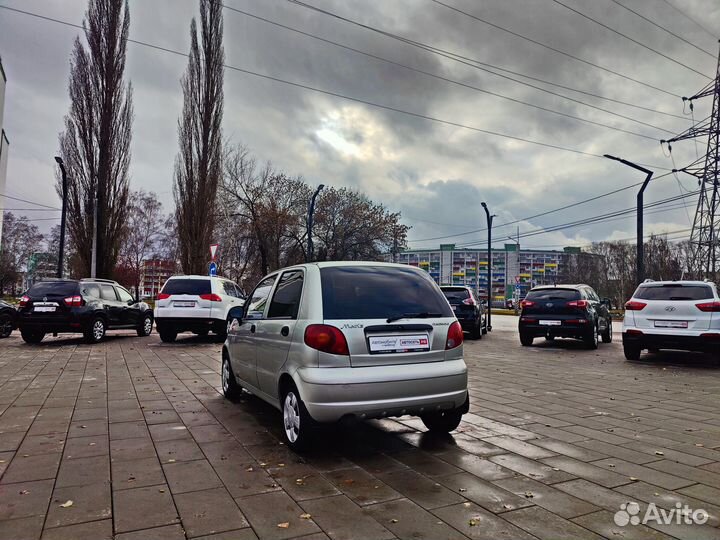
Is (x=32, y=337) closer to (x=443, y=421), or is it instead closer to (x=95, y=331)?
(x=95, y=331)

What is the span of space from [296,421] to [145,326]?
13.9 metres

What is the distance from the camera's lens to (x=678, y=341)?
10227 millimetres

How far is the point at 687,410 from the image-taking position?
6219 millimetres

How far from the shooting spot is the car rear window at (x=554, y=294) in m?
13.3

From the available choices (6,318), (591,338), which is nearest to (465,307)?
(591,338)

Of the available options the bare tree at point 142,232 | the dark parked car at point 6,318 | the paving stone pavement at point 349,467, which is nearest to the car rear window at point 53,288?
the dark parked car at point 6,318

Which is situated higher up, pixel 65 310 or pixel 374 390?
pixel 65 310

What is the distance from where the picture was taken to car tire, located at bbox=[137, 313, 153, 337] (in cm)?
1639

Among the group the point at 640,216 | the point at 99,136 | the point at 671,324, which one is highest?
the point at 99,136

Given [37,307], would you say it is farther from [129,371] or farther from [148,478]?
[148,478]

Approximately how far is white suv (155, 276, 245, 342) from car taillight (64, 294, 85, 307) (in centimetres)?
190

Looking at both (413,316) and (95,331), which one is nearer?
(413,316)

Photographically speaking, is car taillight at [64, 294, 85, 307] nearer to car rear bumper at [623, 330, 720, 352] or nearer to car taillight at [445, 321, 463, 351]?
car taillight at [445, 321, 463, 351]

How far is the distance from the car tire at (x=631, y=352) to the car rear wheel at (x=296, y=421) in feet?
30.1
